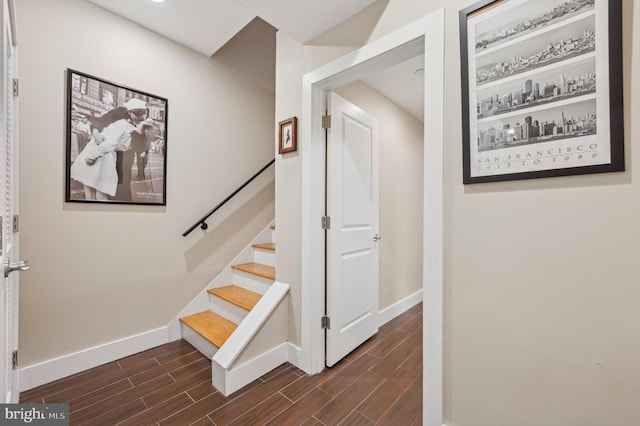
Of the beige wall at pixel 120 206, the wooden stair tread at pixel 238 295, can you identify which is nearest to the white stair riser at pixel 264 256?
the beige wall at pixel 120 206

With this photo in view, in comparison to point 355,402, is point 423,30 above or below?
above

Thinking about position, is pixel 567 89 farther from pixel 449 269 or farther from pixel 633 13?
pixel 449 269

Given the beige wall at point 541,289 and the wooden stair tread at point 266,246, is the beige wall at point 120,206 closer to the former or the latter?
the wooden stair tread at point 266,246

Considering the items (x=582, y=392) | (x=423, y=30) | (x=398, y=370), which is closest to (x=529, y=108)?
(x=423, y=30)

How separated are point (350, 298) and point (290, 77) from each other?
71.8 inches

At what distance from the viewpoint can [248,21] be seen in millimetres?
2156

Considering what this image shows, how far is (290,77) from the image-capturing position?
205 cm

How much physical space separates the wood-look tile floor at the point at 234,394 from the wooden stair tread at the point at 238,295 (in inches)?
18.5

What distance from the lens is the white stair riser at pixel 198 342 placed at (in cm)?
205

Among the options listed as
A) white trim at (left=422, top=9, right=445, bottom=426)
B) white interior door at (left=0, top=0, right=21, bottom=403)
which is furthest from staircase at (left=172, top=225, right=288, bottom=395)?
white trim at (left=422, top=9, right=445, bottom=426)

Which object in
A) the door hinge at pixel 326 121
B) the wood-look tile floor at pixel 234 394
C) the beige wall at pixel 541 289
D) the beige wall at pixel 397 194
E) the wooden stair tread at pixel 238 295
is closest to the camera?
the beige wall at pixel 541 289

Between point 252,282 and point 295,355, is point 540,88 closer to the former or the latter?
point 295,355

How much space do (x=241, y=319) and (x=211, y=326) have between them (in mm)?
267

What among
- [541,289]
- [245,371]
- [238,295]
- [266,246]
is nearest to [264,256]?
[266,246]
